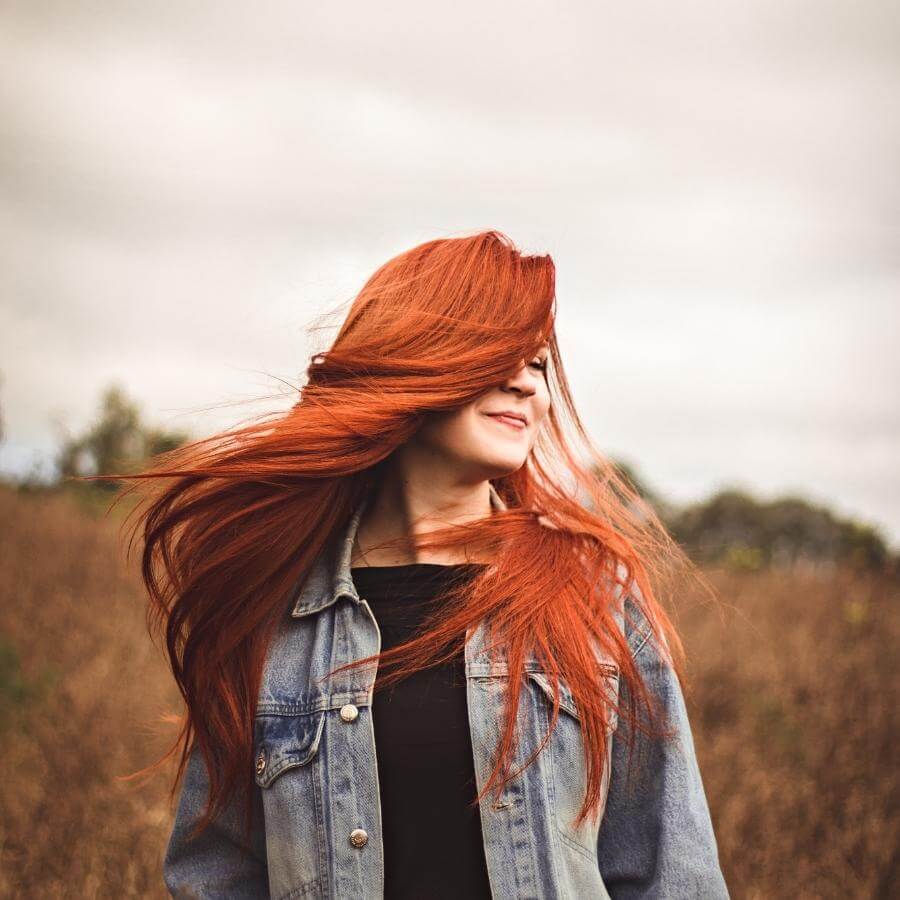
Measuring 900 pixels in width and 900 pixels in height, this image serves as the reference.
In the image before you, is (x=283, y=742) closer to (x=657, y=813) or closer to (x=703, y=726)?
(x=657, y=813)

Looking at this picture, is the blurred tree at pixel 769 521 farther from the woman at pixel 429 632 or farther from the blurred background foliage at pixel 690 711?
the woman at pixel 429 632

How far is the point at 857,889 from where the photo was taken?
449 centimetres

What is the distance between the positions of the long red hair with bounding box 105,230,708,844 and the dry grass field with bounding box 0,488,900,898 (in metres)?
1.43

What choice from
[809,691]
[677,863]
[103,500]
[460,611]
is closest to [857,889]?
[809,691]

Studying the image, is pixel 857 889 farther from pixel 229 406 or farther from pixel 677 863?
pixel 229 406

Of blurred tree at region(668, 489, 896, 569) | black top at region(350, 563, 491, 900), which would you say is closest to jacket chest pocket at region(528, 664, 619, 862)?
black top at region(350, 563, 491, 900)

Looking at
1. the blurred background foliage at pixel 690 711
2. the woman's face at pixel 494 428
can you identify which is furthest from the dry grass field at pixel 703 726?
the woman's face at pixel 494 428

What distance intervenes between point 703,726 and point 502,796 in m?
4.85

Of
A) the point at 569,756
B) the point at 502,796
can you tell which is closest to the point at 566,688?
the point at 569,756

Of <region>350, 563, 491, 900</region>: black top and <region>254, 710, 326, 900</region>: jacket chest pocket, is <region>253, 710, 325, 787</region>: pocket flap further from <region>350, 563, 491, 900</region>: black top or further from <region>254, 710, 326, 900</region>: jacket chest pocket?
<region>350, 563, 491, 900</region>: black top

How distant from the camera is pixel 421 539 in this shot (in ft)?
7.31

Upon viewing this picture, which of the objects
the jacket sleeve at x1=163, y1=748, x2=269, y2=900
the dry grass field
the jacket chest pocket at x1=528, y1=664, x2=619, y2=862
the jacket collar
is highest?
the jacket collar

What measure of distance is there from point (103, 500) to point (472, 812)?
30.8ft

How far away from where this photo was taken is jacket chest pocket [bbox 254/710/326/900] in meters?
1.88
